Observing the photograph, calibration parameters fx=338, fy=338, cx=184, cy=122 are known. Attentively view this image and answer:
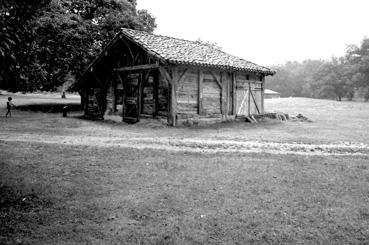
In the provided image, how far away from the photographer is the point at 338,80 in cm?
8081

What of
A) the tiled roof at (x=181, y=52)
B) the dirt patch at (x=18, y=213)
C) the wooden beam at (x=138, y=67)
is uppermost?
the tiled roof at (x=181, y=52)

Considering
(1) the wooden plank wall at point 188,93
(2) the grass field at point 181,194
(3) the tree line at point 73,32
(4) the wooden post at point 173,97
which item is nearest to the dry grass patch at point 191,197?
(2) the grass field at point 181,194

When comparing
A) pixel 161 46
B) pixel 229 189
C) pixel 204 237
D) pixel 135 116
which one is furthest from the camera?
pixel 135 116

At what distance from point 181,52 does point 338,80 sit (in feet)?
232

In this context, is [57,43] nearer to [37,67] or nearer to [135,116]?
[37,67]

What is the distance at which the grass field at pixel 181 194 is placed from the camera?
212 inches

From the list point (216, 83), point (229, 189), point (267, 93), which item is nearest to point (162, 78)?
point (216, 83)

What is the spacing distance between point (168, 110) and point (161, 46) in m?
4.31

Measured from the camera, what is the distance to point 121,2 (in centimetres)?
3192

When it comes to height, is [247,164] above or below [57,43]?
below

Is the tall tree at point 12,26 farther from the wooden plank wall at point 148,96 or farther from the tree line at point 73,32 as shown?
the tree line at point 73,32

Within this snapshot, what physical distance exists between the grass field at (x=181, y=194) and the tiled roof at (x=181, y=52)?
7.91 meters

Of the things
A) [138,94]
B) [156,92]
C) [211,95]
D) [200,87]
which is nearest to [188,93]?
[200,87]

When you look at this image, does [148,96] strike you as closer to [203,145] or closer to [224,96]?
[224,96]
